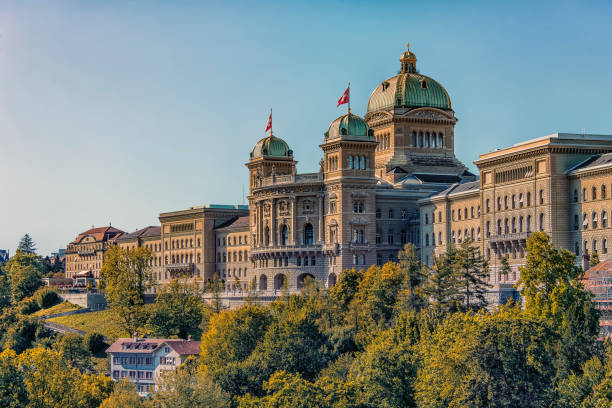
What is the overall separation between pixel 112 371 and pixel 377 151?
59.7 m

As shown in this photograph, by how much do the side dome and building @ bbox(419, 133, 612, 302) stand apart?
36074mm

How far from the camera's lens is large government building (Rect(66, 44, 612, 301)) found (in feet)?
454

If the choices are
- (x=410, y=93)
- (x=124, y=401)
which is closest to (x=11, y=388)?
(x=124, y=401)

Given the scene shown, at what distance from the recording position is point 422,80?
636 feet

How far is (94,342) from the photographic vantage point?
173375 millimetres

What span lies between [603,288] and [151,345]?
207 feet

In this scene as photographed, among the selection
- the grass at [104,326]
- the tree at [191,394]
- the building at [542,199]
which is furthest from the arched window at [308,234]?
the tree at [191,394]

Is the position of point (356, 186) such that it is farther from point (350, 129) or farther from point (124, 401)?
point (124, 401)

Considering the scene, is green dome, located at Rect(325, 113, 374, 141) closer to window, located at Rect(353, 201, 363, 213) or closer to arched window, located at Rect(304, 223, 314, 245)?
window, located at Rect(353, 201, 363, 213)

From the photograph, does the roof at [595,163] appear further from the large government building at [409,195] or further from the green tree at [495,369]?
the green tree at [495,369]

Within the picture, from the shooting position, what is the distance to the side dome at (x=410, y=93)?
192875 millimetres

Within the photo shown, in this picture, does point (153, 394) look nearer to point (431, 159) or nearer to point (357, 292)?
point (357, 292)

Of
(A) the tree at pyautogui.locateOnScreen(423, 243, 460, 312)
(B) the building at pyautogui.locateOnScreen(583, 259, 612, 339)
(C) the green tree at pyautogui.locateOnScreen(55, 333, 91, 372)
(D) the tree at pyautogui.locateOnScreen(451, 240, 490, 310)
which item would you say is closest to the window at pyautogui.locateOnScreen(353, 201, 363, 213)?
(D) the tree at pyautogui.locateOnScreen(451, 240, 490, 310)

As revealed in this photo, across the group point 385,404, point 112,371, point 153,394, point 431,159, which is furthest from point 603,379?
point 431,159
